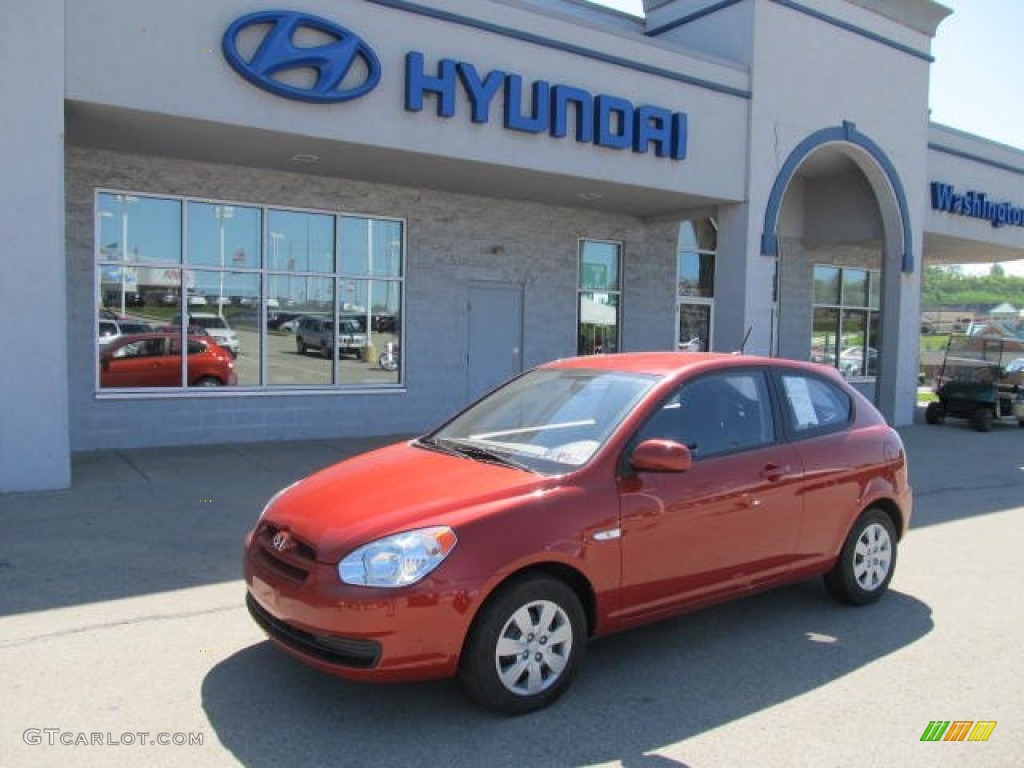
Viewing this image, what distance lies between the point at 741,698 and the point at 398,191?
10.0 meters

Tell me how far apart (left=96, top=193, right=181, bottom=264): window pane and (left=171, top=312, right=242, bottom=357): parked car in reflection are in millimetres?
768

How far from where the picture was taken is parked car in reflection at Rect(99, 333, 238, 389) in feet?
35.4

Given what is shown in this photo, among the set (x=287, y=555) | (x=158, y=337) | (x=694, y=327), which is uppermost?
(x=694, y=327)

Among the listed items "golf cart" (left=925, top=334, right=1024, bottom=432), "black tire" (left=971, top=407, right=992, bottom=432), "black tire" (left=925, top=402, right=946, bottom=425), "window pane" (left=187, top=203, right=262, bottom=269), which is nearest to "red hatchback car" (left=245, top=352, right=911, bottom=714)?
"window pane" (left=187, top=203, right=262, bottom=269)

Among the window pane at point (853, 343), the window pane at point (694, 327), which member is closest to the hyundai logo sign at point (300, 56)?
the window pane at point (694, 327)

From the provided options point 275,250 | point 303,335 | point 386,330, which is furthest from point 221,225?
point 386,330

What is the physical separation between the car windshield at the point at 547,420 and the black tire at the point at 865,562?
6.14 feet

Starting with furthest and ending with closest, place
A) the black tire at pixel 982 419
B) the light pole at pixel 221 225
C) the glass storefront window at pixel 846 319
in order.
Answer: the glass storefront window at pixel 846 319 → the black tire at pixel 982 419 → the light pole at pixel 221 225

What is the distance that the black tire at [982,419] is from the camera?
640 inches

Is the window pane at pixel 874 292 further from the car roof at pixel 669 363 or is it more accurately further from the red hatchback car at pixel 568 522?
the car roof at pixel 669 363

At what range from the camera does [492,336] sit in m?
14.0

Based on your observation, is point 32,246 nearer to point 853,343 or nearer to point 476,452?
point 476,452

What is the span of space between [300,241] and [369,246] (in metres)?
1.05

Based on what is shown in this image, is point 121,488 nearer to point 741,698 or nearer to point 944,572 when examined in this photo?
point 741,698
